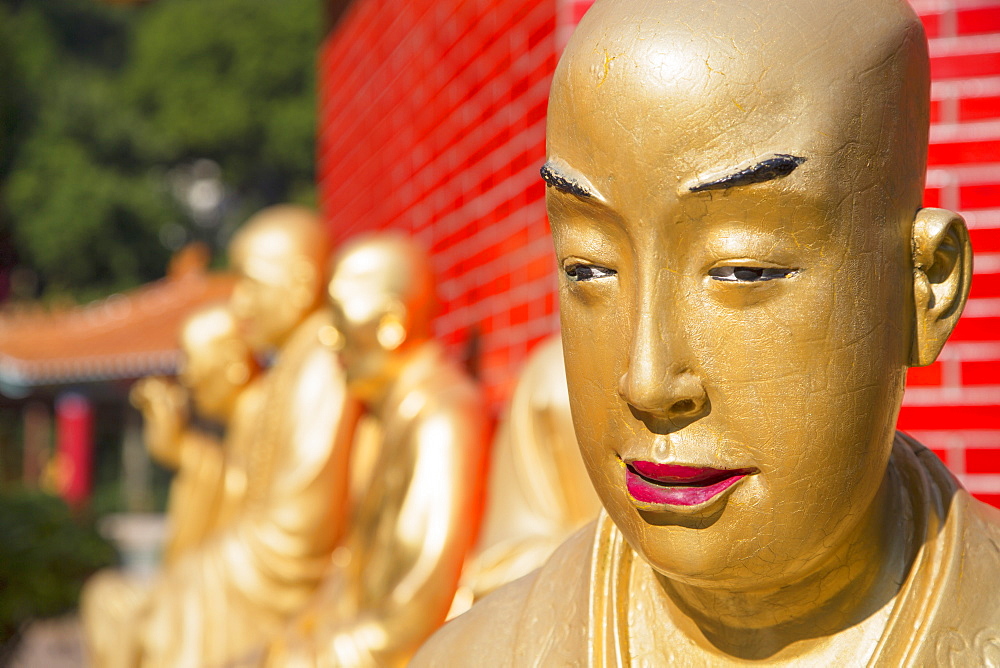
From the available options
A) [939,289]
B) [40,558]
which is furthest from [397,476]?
[40,558]

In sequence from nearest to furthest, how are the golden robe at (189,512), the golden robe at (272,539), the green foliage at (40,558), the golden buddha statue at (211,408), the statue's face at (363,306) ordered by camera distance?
the statue's face at (363,306) → the golden robe at (272,539) → the golden robe at (189,512) → the golden buddha statue at (211,408) → the green foliage at (40,558)

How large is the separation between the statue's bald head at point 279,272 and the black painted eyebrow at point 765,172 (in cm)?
316

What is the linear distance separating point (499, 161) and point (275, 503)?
1.27 meters

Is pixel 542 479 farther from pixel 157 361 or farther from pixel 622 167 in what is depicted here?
pixel 157 361

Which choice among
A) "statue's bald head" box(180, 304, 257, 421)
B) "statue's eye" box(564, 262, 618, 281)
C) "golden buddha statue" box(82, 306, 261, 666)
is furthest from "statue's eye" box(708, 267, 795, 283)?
"statue's bald head" box(180, 304, 257, 421)

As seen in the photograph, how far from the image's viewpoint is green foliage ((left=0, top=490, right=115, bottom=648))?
23.5 ft

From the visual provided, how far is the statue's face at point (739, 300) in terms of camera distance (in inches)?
36.0

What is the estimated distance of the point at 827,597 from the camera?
1.04 m

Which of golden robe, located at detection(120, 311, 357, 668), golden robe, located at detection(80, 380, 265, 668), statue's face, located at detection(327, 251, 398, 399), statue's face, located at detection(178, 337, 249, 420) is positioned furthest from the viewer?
statue's face, located at detection(178, 337, 249, 420)

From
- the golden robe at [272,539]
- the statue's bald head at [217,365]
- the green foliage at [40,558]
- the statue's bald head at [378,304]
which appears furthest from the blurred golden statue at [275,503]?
the green foliage at [40,558]

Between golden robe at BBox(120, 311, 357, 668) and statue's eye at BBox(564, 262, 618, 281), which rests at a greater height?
statue's eye at BBox(564, 262, 618, 281)

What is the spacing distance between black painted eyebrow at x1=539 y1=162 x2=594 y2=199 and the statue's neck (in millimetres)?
391

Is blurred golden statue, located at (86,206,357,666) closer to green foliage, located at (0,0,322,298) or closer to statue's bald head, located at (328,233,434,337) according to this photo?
statue's bald head, located at (328,233,434,337)

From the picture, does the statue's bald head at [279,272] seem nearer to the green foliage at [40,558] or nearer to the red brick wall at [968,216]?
the red brick wall at [968,216]
